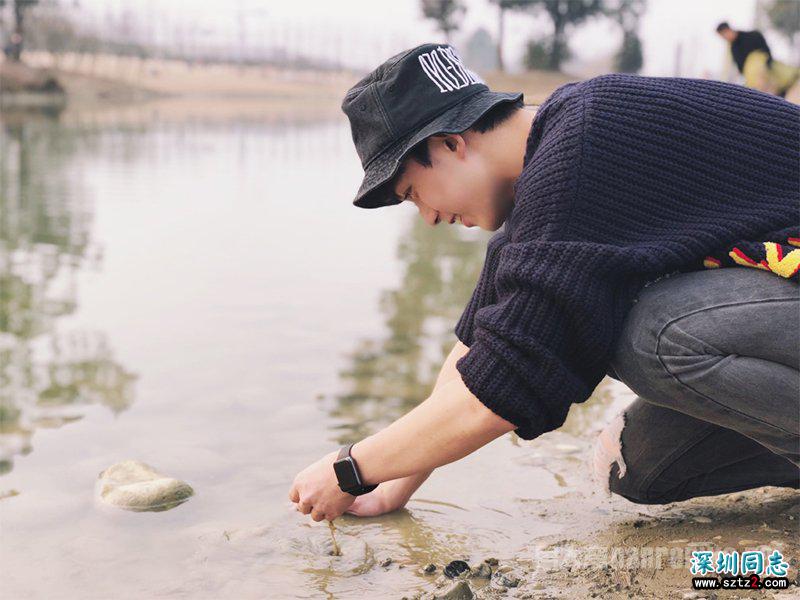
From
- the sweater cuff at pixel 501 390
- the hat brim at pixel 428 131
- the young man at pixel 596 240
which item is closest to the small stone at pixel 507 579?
the young man at pixel 596 240

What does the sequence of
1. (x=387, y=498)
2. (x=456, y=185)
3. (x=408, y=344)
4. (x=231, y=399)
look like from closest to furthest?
(x=456, y=185)
(x=387, y=498)
(x=231, y=399)
(x=408, y=344)

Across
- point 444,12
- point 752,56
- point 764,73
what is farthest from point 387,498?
point 444,12

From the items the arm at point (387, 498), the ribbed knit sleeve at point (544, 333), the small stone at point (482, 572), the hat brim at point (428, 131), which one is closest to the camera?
the ribbed knit sleeve at point (544, 333)

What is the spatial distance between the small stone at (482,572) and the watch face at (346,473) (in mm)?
411

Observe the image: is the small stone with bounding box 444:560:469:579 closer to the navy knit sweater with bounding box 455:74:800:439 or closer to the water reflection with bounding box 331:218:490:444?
the navy knit sweater with bounding box 455:74:800:439

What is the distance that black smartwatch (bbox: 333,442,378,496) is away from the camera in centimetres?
211

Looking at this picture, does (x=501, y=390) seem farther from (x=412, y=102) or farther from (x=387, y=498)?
(x=387, y=498)

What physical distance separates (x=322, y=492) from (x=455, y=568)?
40cm

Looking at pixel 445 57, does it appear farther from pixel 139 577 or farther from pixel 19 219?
pixel 19 219

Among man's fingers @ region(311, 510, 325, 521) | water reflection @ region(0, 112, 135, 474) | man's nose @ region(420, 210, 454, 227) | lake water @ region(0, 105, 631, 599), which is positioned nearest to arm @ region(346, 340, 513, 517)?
lake water @ region(0, 105, 631, 599)

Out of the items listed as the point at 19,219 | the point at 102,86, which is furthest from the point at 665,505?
the point at 102,86

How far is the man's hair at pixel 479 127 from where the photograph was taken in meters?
2.06

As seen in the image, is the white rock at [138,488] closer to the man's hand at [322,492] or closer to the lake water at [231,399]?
the lake water at [231,399]

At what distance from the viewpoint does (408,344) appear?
14.8ft
